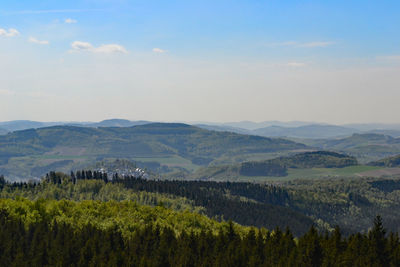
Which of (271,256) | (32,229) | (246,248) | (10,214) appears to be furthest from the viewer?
(10,214)

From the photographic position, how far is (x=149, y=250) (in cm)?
15038

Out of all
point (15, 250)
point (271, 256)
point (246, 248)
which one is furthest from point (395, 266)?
point (15, 250)

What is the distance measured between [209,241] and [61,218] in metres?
77.5

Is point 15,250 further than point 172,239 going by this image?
No

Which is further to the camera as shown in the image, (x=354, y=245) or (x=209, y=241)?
(x=209, y=241)

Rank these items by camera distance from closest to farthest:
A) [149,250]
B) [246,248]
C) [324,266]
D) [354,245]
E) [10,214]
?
1. [324,266]
2. [354,245]
3. [246,248]
4. [149,250]
5. [10,214]

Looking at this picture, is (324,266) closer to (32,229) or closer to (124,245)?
(124,245)

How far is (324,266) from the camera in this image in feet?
353

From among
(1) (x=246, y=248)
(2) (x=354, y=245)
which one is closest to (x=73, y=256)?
(1) (x=246, y=248)

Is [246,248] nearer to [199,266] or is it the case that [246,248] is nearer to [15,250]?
[199,266]

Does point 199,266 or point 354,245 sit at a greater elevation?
point 354,245

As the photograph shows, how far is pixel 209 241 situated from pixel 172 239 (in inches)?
528

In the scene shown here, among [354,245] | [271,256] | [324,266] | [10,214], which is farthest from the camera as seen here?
[10,214]

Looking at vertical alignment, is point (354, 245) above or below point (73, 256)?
above
